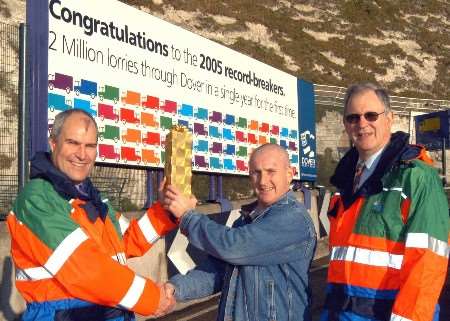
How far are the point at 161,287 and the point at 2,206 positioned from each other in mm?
6185

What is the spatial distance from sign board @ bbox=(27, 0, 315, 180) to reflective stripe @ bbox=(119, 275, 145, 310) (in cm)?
509

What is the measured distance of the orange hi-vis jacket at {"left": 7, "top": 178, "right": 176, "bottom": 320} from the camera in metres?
3.71

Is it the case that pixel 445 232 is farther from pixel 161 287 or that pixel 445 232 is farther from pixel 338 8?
pixel 338 8

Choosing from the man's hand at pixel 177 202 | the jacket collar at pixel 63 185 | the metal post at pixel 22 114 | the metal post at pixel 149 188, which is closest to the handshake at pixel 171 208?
the man's hand at pixel 177 202

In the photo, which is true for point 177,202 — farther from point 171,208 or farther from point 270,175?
point 270,175

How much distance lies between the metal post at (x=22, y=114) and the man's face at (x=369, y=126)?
193 inches

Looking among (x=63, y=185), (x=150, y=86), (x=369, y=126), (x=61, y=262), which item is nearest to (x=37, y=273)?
(x=61, y=262)

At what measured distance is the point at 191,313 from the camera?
943 centimetres

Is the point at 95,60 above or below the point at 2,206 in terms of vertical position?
above

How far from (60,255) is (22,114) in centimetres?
489

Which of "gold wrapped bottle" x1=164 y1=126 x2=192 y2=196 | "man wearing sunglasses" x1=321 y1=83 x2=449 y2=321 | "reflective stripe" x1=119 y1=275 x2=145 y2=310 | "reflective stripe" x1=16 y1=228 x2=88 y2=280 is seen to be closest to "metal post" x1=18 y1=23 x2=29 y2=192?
"gold wrapped bottle" x1=164 y1=126 x2=192 y2=196

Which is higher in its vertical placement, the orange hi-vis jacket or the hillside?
the hillside

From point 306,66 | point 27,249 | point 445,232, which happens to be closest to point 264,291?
point 445,232

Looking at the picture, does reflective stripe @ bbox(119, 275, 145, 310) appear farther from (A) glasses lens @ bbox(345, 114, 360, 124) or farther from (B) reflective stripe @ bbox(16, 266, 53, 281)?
(A) glasses lens @ bbox(345, 114, 360, 124)
